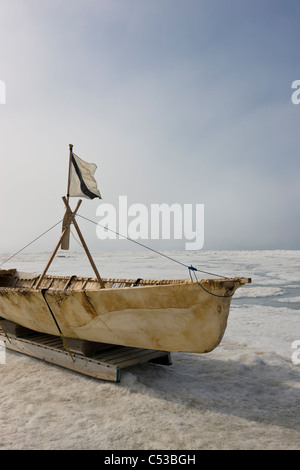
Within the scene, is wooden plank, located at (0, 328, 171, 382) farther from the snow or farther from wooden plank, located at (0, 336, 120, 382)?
the snow

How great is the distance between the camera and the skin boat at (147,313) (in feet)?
14.1

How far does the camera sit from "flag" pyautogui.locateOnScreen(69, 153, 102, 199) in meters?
6.79

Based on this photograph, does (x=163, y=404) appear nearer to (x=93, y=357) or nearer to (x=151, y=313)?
(x=151, y=313)

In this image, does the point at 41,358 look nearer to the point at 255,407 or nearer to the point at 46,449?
the point at 46,449

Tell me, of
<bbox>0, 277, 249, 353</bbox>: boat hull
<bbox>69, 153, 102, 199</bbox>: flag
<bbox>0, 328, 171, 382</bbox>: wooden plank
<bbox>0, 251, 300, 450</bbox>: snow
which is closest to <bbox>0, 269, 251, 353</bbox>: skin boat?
<bbox>0, 277, 249, 353</bbox>: boat hull

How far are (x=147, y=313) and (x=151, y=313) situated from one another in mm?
59

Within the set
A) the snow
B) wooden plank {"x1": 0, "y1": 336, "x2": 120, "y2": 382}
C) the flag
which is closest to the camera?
the snow

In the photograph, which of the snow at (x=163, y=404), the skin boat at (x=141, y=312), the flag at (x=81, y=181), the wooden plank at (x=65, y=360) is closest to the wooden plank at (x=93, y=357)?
the wooden plank at (x=65, y=360)

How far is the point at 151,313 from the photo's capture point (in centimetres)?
457

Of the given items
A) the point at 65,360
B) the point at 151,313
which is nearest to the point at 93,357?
the point at 65,360

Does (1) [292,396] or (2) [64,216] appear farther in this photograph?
(2) [64,216]

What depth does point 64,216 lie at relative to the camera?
23.0 feet
